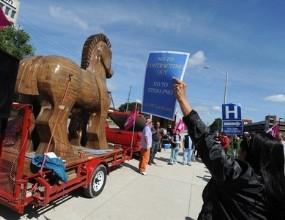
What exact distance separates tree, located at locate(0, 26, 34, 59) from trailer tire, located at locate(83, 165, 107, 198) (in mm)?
31187

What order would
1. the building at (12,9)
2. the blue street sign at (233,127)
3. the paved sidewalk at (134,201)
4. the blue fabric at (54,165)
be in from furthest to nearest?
1. the building at (12,9)
2. the blue street sign at (233,127)
3. the paved sidewalk at (134,201)
4. the blue fabric at (54,165)

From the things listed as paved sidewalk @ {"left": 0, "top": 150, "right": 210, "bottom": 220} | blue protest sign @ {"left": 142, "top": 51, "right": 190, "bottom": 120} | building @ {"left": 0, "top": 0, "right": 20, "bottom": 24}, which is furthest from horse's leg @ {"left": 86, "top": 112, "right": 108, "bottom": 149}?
building @ {"left": 0, "top": 0, "right": 20, "bottom": 24}

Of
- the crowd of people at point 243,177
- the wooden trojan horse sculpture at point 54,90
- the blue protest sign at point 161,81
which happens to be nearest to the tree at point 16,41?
the wooden trojan horse sculpture at point 54,90

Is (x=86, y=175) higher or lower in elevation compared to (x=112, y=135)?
lower

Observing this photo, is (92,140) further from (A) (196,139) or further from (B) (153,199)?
(A) (196,139)

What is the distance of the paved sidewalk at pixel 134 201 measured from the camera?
18.7ft

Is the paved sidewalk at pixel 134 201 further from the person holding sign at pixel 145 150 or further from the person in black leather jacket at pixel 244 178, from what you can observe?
the person in black leather jacket at pixel 244 178

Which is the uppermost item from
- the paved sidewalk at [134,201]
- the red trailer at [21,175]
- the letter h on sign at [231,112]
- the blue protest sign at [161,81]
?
the letter h on sign at [231,112]

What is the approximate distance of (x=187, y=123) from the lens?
2.11m

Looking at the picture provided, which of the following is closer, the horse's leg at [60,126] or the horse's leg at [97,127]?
the horse's leg at [60,126]

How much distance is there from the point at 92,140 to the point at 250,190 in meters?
6.91

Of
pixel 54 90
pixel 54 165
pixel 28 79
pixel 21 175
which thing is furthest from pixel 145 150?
pixel 21 175

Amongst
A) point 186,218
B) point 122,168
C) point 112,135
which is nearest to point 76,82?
point 186,218

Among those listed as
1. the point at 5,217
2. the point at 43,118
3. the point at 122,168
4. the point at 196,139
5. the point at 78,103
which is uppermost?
the point at 78,103
